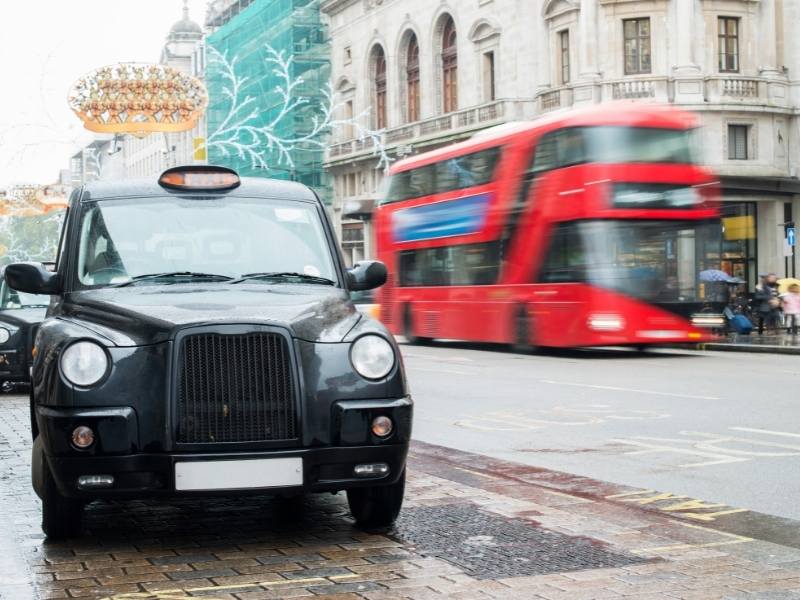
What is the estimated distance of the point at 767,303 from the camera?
33.8m

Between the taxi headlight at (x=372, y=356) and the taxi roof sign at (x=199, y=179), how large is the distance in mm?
1811

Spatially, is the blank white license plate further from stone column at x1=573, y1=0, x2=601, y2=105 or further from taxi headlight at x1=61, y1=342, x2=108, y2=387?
stone column at x1=573, y1=0, x2=601, y2=105

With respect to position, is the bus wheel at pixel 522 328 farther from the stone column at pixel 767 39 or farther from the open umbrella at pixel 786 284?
the stone column at pixel 767 39

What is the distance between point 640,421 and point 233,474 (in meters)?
7.47

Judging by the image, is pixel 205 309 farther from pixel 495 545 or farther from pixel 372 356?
pixel 495 545

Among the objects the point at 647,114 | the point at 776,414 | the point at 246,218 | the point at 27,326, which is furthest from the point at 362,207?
the point at 246,218

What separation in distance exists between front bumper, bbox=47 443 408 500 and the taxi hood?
21.7 inches

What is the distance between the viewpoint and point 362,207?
45094 mm

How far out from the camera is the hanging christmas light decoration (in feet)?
91.1

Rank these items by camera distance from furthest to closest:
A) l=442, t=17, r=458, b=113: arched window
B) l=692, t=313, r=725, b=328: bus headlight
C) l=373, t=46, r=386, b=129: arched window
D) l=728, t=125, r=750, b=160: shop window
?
l=373, t=46, r=386, b=129: arched window, l=442, t=17, r=458, b=113: arched window, l=728, t=125, r=750, b=160: shop window, l=692, t=313, r=725, b=328: bus headlight

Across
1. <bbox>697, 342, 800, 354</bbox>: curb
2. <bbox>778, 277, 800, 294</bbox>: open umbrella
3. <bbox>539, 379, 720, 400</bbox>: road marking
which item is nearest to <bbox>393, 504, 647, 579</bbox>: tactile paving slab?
<bbox>539, 379, 720, 400</bbox>: road marking

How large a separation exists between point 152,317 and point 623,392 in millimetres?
10696

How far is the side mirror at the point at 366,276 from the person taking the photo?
7586mm

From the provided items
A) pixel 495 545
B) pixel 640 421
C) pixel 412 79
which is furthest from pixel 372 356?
pixel 412 79
